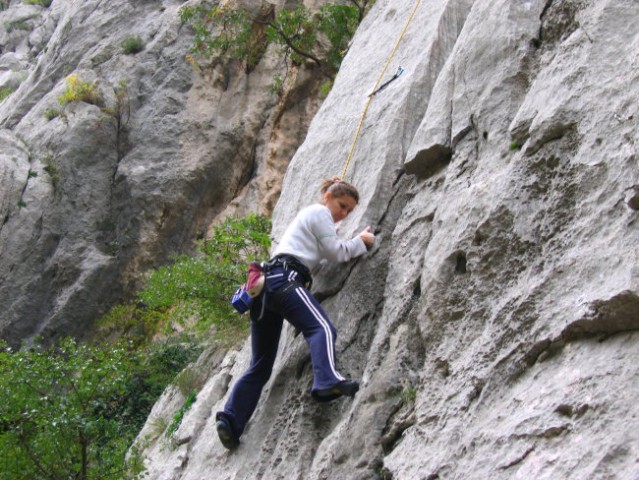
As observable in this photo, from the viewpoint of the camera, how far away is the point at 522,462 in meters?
3.65

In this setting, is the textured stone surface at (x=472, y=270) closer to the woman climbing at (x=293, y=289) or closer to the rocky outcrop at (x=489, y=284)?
the rocky outcrop at (x=489, y=284)

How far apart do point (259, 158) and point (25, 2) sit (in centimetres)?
2160

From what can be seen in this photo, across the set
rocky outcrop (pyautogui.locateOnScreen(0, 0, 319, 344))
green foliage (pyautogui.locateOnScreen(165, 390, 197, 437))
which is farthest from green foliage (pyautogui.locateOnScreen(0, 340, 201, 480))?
rocky outcrop (pyautogui.locateOnScreen(0, 0, 319, 344))

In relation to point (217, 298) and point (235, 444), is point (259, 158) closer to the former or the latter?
point (217, 298)

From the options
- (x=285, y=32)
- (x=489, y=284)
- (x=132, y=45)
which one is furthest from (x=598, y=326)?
(x=132, y=45)

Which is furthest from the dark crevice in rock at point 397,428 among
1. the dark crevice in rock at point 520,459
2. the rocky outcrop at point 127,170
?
the rocky outcrop at point 127,170

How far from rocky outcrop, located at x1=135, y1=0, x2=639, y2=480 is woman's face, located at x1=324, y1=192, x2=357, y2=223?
20 centimetres

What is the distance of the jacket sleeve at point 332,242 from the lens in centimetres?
624

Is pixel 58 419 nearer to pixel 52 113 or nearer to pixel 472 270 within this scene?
pixel 472 270

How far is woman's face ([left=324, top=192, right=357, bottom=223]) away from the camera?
21.6ft

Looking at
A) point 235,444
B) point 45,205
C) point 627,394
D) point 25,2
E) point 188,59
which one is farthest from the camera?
point 25,2

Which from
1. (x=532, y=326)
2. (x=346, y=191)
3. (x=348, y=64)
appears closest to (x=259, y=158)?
(x=348, y=64)

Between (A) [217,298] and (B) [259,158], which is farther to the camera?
(B) [259,158]

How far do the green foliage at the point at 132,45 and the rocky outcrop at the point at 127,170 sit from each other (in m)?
0.22
